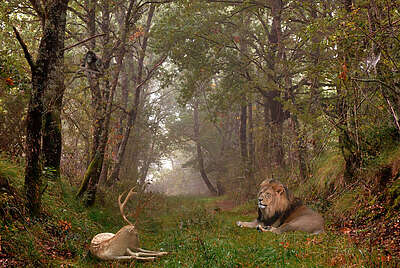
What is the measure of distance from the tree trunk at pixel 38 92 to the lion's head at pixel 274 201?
207 inches

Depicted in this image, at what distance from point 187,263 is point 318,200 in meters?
5.51

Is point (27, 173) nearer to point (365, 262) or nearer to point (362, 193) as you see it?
point (365, 262)

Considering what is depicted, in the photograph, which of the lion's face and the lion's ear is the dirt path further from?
the lion's ear

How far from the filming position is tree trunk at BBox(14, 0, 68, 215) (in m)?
5.28

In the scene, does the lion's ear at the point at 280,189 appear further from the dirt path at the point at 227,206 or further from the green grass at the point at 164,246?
the dirt path at the point at 227,206

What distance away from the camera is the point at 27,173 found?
5324 mm

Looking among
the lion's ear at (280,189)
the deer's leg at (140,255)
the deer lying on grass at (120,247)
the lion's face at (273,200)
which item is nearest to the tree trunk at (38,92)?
the deer lying on grass at (120,247)

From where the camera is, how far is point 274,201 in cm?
771

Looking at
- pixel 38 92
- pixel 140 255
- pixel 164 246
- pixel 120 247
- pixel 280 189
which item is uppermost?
pixel 38 92

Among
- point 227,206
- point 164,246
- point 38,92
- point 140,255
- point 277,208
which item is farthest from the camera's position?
point 227,206

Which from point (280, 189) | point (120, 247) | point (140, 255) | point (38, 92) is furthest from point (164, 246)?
point (38, 92)

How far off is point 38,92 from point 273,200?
593 cm

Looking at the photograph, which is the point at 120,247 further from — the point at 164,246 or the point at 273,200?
the point at 273,200

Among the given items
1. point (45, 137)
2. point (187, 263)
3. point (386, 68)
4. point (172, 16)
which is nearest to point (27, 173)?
point (45, 137)
